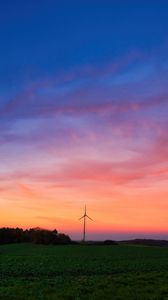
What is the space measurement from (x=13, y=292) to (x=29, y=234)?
121m

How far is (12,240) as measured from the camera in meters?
146

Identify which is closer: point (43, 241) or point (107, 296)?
point (107, 296)

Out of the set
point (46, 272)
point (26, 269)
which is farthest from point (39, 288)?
point (26, 269)

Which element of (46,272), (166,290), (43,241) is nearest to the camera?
(166,290)

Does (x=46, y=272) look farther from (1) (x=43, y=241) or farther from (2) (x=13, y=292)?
(1) (x=43, y=241)

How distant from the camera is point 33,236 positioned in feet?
460

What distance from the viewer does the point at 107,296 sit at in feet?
92.9

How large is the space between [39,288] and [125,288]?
5472 mm

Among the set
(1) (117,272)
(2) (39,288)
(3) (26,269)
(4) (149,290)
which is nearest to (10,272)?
(3) (26,269)

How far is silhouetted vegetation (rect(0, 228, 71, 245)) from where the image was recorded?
447ft

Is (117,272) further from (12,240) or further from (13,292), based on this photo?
(12,240)

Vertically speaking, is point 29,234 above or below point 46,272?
above

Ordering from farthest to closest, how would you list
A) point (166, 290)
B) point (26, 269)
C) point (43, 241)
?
A: point (43, 241) → point (26, 269) → point (166, 290)

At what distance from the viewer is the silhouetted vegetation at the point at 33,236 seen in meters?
136
